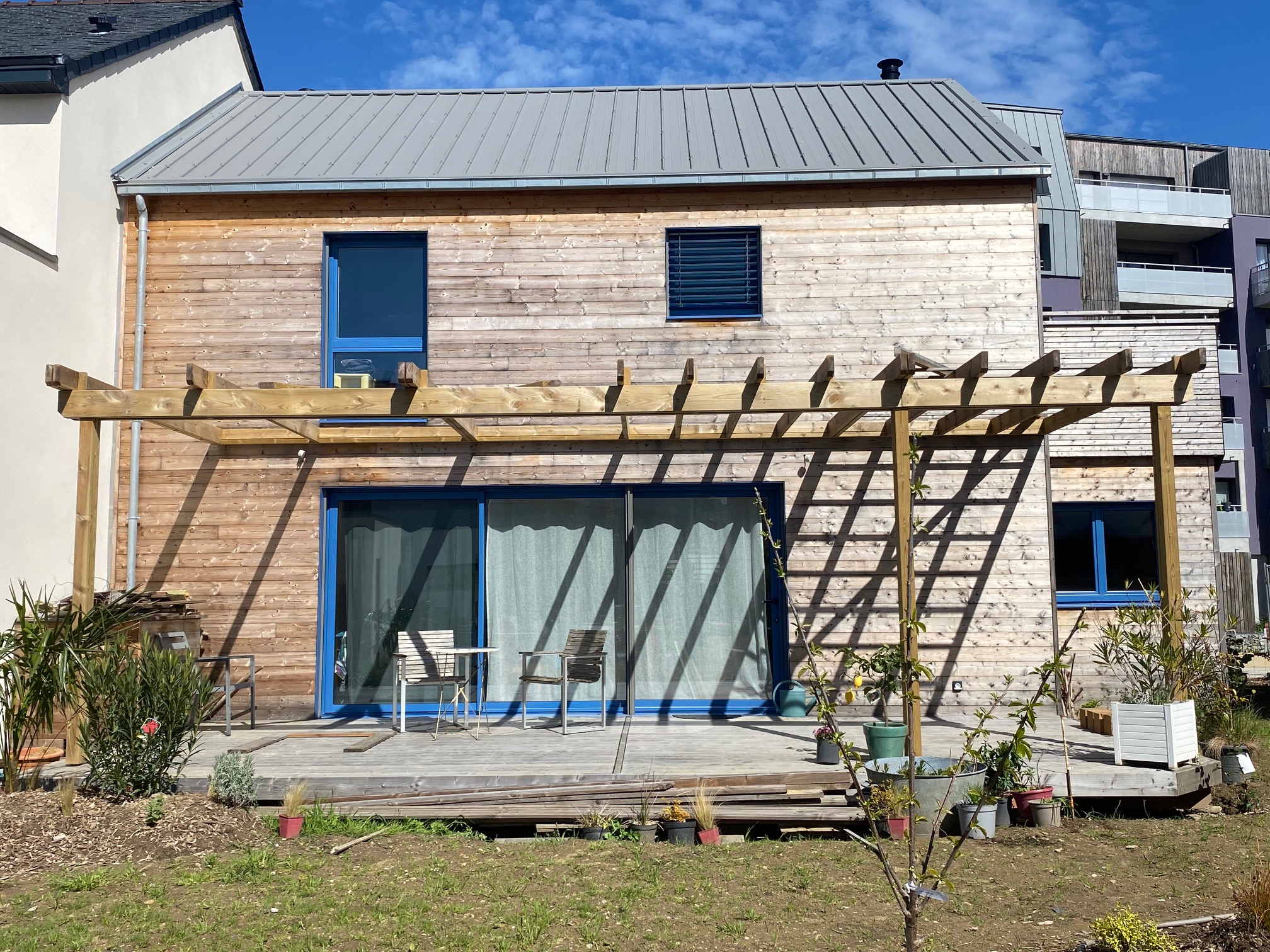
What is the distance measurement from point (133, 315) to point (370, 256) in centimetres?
217

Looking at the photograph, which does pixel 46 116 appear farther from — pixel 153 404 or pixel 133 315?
→ pixel 153 404

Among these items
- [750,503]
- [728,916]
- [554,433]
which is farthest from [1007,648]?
[728,916]

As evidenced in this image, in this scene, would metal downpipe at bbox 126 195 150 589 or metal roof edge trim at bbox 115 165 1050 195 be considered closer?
metal downpipe at bbox 126 195 150 589

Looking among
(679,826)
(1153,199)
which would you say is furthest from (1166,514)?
(1153,199)

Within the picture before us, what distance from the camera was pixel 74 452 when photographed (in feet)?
29.5

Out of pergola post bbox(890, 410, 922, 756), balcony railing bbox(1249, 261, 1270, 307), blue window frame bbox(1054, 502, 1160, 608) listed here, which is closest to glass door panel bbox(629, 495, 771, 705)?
pergola post bbox(890, 410, 922, 756)

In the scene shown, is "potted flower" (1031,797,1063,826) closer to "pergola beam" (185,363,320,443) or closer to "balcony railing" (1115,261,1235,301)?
"pergola beam" (185,363,320,443)

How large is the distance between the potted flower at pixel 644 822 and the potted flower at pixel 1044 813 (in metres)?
2.25

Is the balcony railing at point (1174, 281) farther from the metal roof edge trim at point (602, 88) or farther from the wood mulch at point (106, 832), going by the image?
the wood mulch at point (106, 832)

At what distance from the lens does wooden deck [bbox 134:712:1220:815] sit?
255 inches

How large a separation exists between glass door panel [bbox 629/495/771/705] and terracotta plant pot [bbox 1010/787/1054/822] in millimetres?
3278

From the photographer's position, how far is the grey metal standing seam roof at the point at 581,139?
959 centimetres

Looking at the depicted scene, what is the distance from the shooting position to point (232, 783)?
6207mm

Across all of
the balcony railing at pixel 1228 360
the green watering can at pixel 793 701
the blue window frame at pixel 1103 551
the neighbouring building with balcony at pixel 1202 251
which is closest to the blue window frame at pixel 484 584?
the green watering can at pixel 793 701
